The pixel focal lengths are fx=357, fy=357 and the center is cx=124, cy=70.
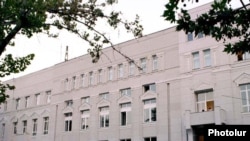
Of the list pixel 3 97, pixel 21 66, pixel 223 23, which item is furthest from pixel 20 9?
pixel 223 23

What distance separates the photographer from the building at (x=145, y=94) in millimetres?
25328

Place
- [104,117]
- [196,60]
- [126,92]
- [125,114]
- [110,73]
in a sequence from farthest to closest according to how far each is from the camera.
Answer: [110,73]
[104,117]
[126,92]
[125,114]
[196,60]

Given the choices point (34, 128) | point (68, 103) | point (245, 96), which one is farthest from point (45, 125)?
point (245, 96)

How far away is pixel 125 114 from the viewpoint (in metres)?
31.8

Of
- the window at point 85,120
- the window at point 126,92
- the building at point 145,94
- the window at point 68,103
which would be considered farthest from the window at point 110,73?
the window at point 68,103

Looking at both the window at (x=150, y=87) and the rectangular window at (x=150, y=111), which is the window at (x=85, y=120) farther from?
the window at (x=150, y=87)

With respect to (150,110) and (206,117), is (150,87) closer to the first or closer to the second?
(150,110)

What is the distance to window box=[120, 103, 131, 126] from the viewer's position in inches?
1235

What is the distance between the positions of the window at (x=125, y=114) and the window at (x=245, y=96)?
10441 millimetres

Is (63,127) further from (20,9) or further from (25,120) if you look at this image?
(20,9)

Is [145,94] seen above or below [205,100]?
above

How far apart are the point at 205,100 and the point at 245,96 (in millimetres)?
2989

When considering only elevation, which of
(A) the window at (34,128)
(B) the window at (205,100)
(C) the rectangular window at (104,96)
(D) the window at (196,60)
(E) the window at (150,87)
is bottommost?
(A) the window at (34,128)

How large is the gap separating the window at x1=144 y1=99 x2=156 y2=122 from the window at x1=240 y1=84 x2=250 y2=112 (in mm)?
7674
